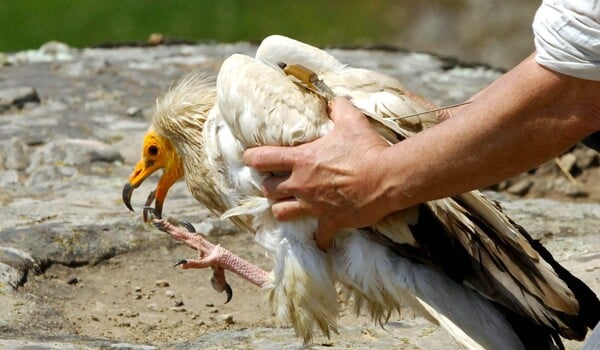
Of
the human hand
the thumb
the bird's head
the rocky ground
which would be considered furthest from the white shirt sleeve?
the bird's head

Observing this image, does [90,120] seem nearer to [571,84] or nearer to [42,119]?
[42,119]

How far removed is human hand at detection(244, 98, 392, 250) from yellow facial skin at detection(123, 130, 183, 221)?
0.86m

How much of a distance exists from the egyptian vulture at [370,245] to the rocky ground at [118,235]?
0.28 m

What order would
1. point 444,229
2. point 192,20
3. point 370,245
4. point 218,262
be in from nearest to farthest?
point 444,229, point 370,245, point 218,262, point 192,20

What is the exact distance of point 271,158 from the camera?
395 cm

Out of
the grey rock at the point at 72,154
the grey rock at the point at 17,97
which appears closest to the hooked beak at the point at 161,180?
the grey rock at the point at 72,154

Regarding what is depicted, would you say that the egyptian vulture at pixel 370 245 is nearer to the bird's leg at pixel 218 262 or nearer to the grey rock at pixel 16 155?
the bird's leg at pixel 218 262

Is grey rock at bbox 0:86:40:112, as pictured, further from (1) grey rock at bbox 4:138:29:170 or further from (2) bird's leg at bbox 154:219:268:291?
(2) bird's leg at bbox 154:219:268:291

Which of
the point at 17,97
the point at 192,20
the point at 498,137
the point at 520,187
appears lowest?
the point at 192,20

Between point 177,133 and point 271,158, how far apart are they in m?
0.81

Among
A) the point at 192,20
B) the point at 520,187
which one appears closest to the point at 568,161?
the point at 520,187

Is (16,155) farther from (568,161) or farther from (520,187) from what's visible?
(568,161)

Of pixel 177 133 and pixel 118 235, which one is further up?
pixel 177 133

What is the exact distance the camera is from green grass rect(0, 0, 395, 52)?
15016 millimetres
